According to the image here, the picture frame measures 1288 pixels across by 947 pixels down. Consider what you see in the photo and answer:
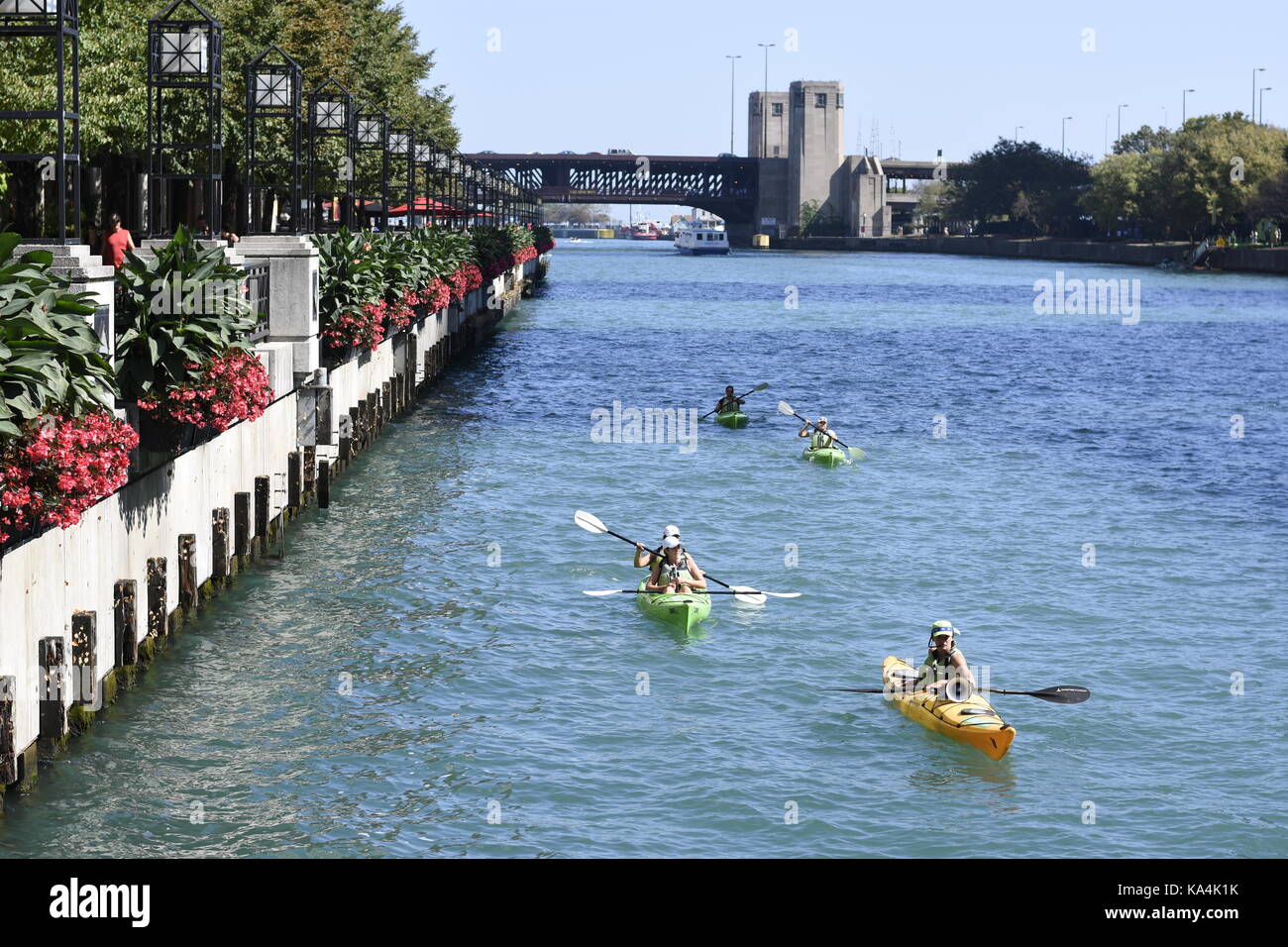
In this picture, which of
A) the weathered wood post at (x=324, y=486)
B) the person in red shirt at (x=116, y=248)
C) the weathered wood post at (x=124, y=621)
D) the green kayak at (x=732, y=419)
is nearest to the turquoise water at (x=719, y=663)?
the green kayak at (x=732, y=419)

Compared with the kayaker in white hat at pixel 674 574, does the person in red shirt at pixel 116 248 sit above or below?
above

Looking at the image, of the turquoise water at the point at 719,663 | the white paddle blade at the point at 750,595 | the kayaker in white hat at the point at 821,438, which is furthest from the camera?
the kayaker in white hat at the point at 821,438

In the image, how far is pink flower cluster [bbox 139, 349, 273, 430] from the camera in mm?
23547

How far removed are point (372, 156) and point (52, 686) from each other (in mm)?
61304

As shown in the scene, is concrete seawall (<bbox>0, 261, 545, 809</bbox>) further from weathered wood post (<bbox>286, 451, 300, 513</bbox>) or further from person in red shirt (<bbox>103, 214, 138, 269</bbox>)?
person in red shirt (<bbox>103, 214, 138, 269</bbox>)

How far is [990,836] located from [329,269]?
24.3 meters

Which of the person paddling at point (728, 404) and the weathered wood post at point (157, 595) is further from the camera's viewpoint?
the person paddling at point (728, 404)

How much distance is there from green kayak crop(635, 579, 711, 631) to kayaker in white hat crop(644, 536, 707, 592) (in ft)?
0.73

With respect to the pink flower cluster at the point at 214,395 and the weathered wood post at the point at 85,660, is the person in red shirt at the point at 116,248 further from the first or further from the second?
the weathered wood post at the point at 85,660

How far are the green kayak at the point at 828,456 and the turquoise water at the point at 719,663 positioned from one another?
44 centimetres

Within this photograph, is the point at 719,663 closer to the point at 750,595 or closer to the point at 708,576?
the point at 750,595

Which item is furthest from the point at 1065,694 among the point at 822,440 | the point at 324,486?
the point at 822,440

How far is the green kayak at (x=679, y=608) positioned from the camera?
2745 cm
